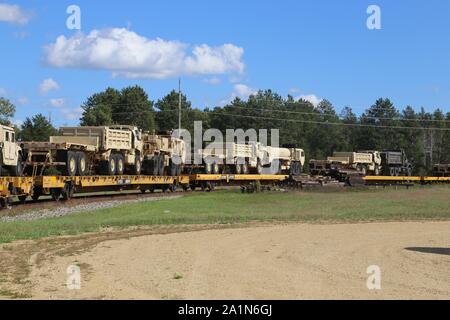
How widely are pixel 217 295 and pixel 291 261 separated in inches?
139

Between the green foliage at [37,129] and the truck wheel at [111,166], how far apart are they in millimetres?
26719

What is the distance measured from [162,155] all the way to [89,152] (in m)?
8.29

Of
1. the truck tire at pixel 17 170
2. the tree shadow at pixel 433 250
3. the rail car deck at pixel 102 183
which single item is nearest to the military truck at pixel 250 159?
the rail car deck at pixel 102 183

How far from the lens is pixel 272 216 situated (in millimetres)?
22609

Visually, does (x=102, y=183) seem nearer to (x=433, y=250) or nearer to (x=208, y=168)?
(x=208, y=168)

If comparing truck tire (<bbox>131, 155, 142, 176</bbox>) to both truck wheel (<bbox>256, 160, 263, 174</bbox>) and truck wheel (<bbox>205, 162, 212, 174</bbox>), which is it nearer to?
truck wheel (<bbox>205, 162, 212, 174</bbox>)

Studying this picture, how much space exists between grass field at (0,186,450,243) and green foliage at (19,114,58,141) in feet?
93.6

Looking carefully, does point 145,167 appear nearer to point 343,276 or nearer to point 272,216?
point 272,216

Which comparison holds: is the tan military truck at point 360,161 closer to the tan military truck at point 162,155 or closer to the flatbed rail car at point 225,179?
the flatbed rail car at point 225,179

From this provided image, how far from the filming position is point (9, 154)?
22.6 meters

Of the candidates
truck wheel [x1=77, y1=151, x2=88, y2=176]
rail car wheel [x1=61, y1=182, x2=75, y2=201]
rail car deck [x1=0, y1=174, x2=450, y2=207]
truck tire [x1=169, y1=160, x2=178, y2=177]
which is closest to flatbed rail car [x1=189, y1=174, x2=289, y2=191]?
rail car deck [x1=0, y1=174, x2=450, y2=207]

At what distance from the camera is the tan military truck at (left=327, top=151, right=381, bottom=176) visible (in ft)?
184

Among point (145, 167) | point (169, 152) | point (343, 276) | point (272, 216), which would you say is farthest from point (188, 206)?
point (343, 276)

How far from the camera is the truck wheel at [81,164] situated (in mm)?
26734
